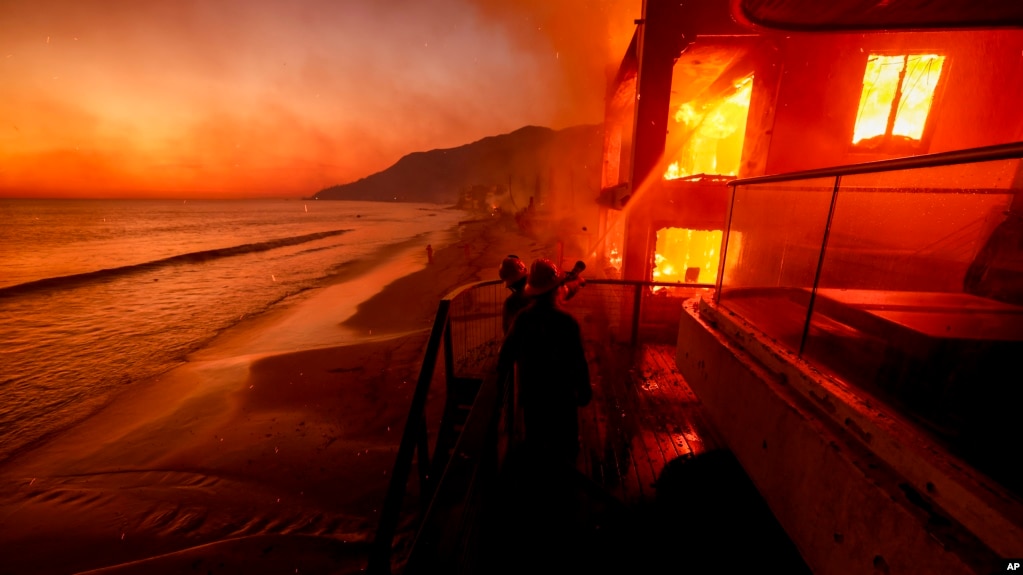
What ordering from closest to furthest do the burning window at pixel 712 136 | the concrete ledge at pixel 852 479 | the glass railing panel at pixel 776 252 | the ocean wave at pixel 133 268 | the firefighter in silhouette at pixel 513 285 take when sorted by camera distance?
the concrete ledge at pixel 852 479 < the glass railing panel at pixel 776 252 < the firefighter in silhouette at pixel 513 285 < the burning window at pixel 712 136 < the ocean wave at pixel 133 268

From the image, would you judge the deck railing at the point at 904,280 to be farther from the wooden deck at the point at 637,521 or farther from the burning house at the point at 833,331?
the wooden deck at the point at 637,521

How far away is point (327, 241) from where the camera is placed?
43812mm

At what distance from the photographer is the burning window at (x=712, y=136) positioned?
12.0m

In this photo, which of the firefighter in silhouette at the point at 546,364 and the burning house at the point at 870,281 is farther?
the firefighter in silhouette at the point at 546,364

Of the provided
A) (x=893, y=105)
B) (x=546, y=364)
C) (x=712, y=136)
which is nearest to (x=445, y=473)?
(x=546, y=364)

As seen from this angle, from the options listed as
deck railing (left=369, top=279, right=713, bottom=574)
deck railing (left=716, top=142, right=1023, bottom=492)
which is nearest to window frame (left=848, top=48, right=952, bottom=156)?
deck railing (left=716, top=142, right=1023, bottom=492)

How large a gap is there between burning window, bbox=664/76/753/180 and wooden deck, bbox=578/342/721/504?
7828 millimetres

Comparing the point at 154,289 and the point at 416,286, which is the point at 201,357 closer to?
the point at 416,286

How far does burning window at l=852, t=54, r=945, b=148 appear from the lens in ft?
24.3

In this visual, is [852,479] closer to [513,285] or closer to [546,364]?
[546,364]

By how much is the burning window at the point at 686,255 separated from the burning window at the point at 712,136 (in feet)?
6.38

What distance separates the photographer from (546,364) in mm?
3391

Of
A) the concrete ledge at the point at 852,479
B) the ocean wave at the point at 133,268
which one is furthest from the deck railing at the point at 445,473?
the ocean wave at the point at 133,268

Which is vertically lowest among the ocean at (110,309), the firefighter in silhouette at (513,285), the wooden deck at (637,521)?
the ocean at (110,309)
